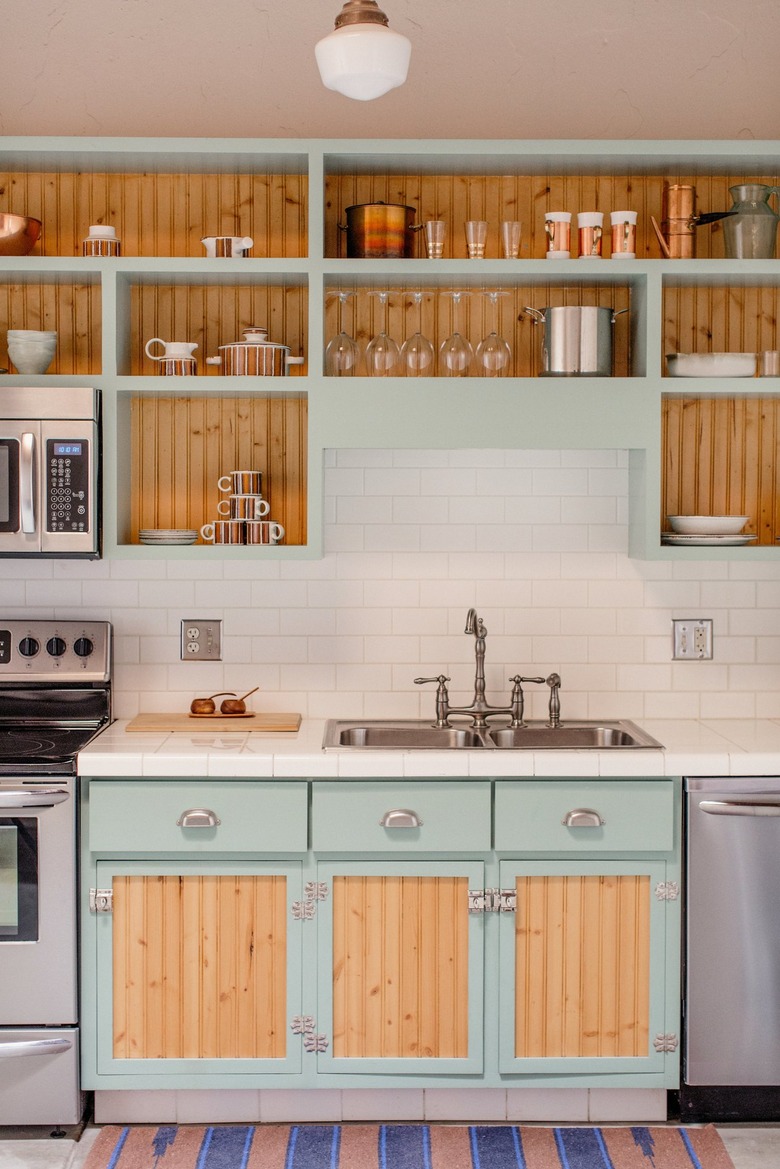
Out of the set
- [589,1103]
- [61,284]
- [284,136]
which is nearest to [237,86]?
[284,136]

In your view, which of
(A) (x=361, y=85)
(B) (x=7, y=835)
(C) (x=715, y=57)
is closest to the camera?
(A) (x=361, y=85)

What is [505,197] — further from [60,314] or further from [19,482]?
[19,482]

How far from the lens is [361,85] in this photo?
6.70 ft

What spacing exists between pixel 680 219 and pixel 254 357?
50.0 inches

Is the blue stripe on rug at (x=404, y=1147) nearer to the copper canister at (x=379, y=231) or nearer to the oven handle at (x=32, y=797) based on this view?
the oven handle at (x=32, y=797)

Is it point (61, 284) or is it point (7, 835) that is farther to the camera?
point (61, 284)

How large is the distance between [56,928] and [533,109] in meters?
2.66

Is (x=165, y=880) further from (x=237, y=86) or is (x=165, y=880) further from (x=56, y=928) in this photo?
(x=237, y=86)

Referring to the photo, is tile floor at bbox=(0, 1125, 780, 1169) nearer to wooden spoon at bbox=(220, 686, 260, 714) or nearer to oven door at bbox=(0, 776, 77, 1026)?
oven door at bbox=(0, 776, 77, 1026)

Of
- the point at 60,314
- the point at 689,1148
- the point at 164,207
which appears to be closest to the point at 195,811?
the point at 689,1148

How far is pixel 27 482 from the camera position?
2934 millimetres

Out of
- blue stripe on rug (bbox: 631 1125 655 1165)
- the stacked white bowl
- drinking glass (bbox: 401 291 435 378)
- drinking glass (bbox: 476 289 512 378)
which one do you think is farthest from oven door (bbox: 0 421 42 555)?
blue stripe on rug (bbox: 631 1125 655 1165)

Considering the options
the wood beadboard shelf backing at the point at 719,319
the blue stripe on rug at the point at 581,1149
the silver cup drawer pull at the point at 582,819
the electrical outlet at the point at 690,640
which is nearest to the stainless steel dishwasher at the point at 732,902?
the silver cup drawer pull at the point at 582,819

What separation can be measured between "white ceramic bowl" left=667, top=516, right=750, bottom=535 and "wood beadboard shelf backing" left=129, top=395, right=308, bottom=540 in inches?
44.6
